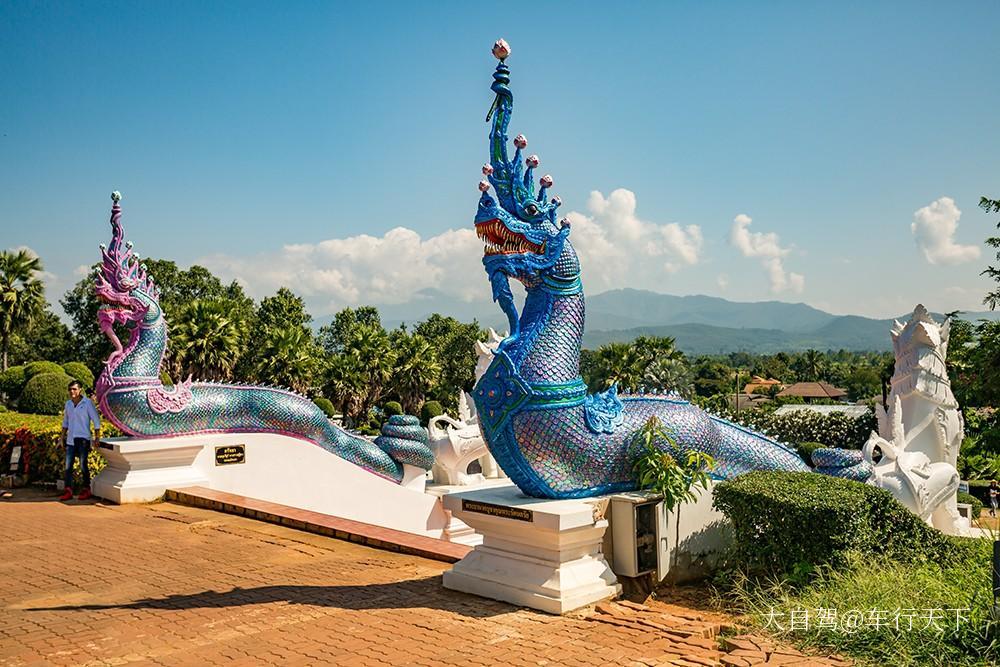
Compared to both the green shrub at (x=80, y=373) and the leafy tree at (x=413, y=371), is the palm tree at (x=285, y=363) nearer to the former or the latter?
the leafy tree at (x=413, y=371)

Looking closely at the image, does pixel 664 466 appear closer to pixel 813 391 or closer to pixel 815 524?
pixel 815 524

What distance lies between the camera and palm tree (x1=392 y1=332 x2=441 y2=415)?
33.8m

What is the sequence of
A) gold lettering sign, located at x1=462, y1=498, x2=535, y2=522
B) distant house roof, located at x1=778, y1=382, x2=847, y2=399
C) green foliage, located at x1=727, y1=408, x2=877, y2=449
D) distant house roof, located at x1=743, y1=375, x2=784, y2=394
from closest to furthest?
gold lettering sign, located at x1=462, y1=498, x2=535, y2=522 < green foliage, located at x1=727, y1=408, x2=877, y2=449 < distant house roof, located at x1=778, y1=382, x2=847, y2=399 < distant house roof, located at x1=743, y1=375, x2=784, y2=394

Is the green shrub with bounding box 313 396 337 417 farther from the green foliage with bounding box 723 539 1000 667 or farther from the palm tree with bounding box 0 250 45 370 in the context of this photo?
the green foliage with bounding box 723 539 1000 667

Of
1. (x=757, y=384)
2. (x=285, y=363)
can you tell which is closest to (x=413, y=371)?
(x=285, y=363)

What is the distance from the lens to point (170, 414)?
11148 mm

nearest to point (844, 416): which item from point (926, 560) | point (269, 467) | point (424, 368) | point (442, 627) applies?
point (424, 368)

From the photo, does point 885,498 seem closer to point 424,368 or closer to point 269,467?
point 269,467

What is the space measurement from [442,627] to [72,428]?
765 cm

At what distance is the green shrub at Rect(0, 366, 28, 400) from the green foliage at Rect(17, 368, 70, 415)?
19.9 feet

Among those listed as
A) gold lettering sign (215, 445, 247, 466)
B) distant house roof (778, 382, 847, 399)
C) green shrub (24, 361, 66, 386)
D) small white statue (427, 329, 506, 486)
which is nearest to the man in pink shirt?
gold lettering sign (215, 445, 247, 466)

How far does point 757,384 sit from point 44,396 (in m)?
75.1

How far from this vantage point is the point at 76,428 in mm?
10391

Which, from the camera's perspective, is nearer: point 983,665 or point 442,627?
point 983,665
